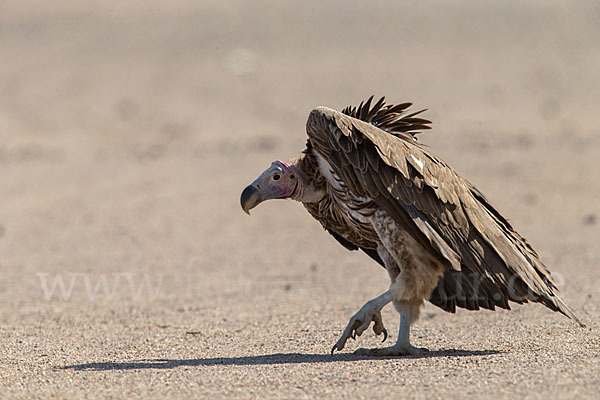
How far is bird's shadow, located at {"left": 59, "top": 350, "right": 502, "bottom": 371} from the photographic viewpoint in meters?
6.29

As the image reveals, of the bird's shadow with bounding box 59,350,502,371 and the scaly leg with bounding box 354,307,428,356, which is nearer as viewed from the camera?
the bird's shadow with bounding box 59,350,502,371

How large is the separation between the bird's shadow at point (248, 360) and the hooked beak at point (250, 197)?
1.08 metres

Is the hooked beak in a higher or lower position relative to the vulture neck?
lower

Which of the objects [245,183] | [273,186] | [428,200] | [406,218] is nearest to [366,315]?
[406,218]

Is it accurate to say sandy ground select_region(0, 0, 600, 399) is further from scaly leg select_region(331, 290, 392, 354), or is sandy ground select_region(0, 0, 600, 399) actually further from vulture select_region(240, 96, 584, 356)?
vulture select_region(240, 96, 584, 356)

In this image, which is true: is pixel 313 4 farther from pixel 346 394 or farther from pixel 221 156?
pixel 346 394

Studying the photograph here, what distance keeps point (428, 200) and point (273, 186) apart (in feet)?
4.04

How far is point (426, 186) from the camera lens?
20.4 ft

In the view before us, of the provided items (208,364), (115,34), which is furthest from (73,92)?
(208,364)

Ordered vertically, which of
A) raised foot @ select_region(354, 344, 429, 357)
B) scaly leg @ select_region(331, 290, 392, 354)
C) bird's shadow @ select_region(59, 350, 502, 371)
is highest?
scaly leg @ select_region(331, 290, 392, 354)

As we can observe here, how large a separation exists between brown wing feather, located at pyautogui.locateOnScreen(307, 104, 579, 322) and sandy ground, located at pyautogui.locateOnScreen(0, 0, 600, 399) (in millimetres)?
556

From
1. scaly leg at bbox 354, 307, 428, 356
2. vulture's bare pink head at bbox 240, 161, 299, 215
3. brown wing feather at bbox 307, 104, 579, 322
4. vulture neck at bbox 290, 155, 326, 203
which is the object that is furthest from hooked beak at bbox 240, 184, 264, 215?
scaly leg at bbox 354, 307, 428, 356

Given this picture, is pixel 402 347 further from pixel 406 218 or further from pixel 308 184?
pixel 308 184

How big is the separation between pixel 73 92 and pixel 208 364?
74.3 feet
